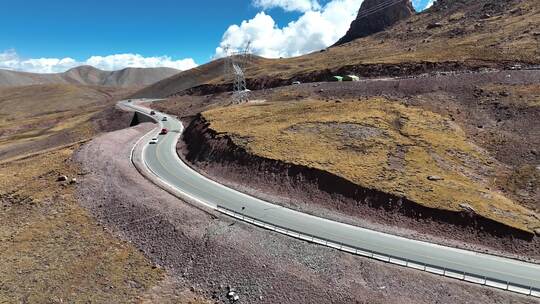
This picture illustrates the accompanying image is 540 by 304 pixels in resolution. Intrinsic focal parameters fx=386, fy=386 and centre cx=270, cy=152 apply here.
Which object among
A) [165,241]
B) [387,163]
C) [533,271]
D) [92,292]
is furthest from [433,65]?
[92,292]

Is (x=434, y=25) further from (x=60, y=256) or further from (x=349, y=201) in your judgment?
(x=60, y=256)

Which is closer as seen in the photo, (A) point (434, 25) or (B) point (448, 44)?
(B) point (448, 44)

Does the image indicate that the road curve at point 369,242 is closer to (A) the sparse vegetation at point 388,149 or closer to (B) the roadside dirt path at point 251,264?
→ (B) the roadside dirt path at point 251,264

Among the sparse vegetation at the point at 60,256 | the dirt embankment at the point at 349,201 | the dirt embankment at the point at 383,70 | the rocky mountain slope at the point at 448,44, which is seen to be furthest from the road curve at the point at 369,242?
the rocky mountain slope at the point at 448,44

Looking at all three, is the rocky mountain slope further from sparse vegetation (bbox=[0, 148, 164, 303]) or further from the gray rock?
sparse vegetation (bbox=[0, 148, 164, 303])

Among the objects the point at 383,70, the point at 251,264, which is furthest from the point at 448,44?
the point at 251,264

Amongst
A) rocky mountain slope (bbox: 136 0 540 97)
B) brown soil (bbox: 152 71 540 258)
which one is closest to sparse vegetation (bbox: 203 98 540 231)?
brown soil (bbox: 152 71 540 258)
